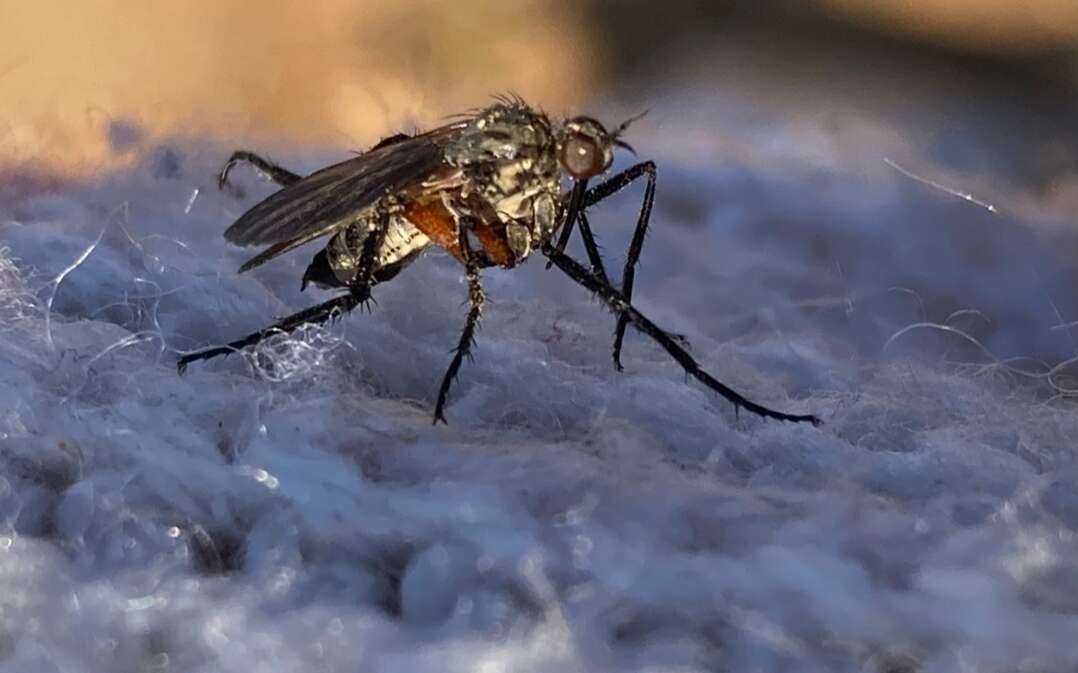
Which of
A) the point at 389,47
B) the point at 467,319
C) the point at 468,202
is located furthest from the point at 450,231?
the point at 389,47

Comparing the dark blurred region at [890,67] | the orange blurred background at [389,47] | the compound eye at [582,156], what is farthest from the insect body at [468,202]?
the dark blurred region at [890,67]

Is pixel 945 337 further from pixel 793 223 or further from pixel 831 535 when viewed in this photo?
pixel 831 535

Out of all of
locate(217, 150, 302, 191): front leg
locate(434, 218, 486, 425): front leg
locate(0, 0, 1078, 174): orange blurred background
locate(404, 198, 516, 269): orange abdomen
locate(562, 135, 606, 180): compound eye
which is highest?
locate(0, 0, 1078, 174): orange blurred background

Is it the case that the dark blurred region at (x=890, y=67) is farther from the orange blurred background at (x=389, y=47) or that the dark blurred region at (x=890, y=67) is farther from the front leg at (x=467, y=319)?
the front leg at (x=467, y=319)

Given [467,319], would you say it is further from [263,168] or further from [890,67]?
[890,67]

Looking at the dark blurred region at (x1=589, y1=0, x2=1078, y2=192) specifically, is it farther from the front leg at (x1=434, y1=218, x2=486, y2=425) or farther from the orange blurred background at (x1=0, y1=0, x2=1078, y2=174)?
the front leg at (x1=434, y1=218, x2=486, y2=425)

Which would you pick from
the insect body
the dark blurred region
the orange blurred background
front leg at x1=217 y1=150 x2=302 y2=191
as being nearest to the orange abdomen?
the insect body
